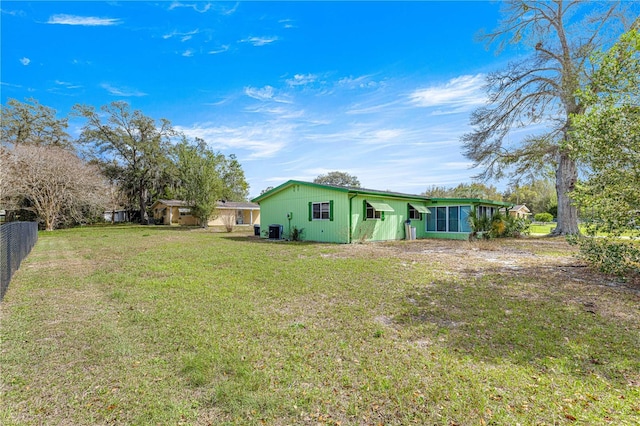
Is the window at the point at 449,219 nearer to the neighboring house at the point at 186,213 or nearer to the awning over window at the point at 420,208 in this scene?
the awning over window at the point at 420,208

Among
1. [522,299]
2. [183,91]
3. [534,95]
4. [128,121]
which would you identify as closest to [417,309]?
[522,299]

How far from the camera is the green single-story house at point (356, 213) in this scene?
1360 cm

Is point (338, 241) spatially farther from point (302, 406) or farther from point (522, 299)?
point (302, 406)

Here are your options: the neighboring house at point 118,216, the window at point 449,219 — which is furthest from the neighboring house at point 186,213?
the window at point 449,219

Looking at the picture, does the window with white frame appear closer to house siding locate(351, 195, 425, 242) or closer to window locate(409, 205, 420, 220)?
window locate(409, 205, 420, 220)

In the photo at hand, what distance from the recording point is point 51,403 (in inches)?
92.3

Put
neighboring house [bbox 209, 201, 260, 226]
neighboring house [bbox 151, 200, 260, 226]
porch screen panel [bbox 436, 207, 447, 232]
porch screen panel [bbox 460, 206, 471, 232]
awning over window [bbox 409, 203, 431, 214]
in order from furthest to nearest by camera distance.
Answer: neighboring house [bbox 209, 201, 260, 226] → neighboring house [bbox 151, 200, 260, 226] → porch screen panel [bbox 436, 207, 447, 232] → awning over window [bbox 409, 203, 431, 214] → porch screen panel [bbox 460, 206, 471, 232]

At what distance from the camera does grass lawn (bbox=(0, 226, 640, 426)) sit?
7.46 feet

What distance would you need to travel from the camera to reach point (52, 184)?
2114cm

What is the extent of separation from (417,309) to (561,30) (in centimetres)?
2030

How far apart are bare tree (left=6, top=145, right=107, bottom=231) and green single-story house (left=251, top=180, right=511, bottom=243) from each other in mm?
15478

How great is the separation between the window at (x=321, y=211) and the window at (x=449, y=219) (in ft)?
22.6

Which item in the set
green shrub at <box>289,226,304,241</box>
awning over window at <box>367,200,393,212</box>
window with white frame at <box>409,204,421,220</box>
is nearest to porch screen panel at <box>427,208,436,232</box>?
window with white frame at <box>409,204,421,220</box>

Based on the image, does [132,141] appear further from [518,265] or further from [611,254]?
[611,254]
